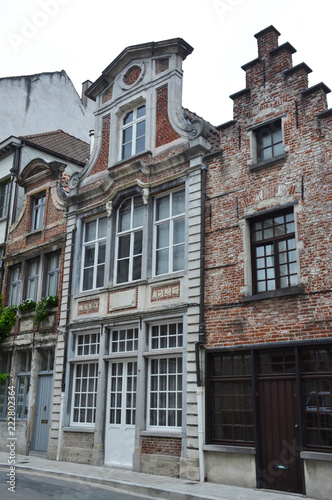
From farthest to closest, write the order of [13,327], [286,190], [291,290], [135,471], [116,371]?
[13,327], [116,371], [135,471], [286,190], [291,290]

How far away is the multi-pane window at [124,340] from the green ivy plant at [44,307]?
2806mm

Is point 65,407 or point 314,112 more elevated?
point 314,112

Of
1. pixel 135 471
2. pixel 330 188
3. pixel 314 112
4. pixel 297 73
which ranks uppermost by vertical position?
pixel 297 73

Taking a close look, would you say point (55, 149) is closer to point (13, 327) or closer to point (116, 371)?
point (13, 327)

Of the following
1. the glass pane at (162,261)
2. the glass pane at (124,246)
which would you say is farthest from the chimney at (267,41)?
the glass pane at (124,246)

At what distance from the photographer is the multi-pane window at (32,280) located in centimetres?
1711

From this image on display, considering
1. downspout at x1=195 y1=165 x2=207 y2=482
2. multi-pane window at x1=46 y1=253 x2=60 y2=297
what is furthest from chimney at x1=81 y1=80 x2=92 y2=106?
downspout at x1=195 y1=165 x2=207 y2=482

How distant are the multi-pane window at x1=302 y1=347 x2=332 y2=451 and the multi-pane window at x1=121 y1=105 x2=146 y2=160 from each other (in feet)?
25.6

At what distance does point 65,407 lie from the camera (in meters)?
14.1

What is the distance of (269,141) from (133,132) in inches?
190

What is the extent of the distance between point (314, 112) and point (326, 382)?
5.52m

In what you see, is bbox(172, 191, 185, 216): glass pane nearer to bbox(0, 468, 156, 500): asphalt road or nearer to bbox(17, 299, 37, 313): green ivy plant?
bbox(17, 299, 37, 313): green ivy plant

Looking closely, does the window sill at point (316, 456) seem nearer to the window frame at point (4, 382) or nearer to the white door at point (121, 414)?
the white door at point (121, 414)

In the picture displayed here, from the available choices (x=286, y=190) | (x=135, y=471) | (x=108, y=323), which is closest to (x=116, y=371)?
(x=108, y=323)
